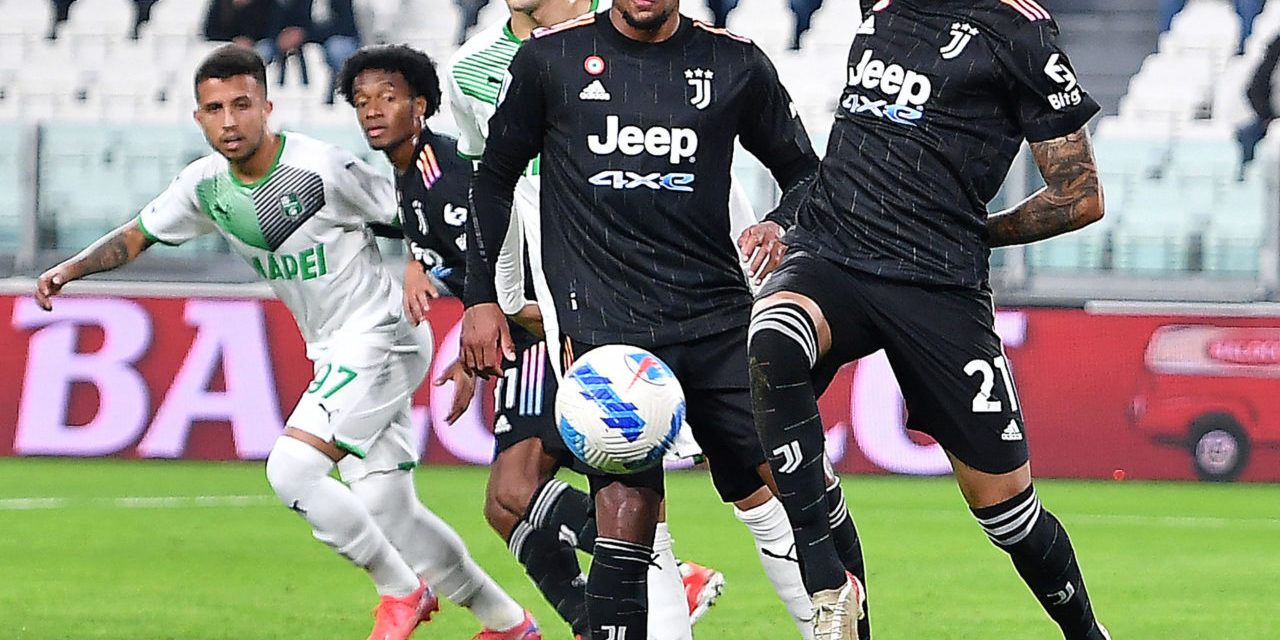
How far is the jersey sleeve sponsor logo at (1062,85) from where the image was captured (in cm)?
445

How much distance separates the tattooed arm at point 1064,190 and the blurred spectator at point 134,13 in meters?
10.7

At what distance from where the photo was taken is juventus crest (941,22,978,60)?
4.56m

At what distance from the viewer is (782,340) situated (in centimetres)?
438

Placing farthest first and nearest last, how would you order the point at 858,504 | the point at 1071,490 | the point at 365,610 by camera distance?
the point at 1071,490 < the point at 858,504 < the point at 365,610

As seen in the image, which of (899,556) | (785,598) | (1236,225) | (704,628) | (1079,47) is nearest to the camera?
(785,598)

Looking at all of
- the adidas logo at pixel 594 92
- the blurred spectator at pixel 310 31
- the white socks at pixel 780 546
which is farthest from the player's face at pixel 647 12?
the blurred spectator at pixel 310 31

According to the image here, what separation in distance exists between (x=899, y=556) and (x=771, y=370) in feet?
13.7

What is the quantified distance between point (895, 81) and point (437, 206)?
1.85 m

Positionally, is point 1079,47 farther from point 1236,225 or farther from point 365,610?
point 365,610

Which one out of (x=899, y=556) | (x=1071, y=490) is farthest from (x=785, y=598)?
(x=1071, y=490)

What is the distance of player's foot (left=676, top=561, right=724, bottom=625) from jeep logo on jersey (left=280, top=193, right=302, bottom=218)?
5.31 ft

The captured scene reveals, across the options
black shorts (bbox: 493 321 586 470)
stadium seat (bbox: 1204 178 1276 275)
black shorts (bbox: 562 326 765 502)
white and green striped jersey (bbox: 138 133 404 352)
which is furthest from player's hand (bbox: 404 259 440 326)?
stadium seat (bbox: 1204 178 1276 275)

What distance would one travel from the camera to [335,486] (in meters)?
Result: 5.84

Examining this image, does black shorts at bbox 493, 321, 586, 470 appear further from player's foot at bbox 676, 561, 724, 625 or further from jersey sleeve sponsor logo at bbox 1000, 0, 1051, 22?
jersey sleeve sponsor logo at bbox 1000, 0, 1051, 22
